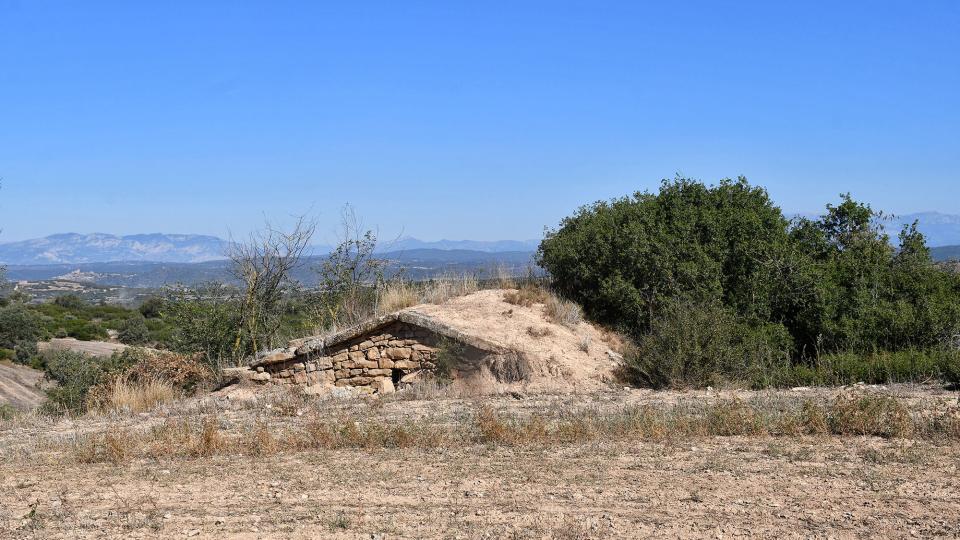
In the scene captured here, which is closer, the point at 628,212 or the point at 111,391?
the point at 111,391

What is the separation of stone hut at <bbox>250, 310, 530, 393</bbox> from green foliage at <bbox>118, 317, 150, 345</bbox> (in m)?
28.5

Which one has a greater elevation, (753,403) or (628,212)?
(628,212)

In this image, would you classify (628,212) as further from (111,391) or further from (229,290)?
(111,391)

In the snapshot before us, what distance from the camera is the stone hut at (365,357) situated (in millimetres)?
13422

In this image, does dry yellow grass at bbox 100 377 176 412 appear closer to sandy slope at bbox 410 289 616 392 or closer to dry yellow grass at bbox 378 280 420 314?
dry yellow grass at bbox 378 280 420 314

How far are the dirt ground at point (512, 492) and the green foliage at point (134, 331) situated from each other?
34.6 meters

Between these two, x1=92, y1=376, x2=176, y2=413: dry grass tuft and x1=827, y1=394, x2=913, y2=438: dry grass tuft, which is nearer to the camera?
x1=827, y1=394, x2=913, y2=438: dry grass tuft

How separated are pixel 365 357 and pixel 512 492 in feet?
25.0

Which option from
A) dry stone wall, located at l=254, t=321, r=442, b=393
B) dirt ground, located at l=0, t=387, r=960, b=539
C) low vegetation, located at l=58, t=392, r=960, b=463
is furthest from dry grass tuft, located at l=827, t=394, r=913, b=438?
dry stone wall, located at l=254, t=321, r=442, b=393

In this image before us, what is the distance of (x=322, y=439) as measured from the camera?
8469 millimetres

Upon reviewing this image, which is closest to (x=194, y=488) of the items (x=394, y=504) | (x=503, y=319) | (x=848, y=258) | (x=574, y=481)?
(x=394, y=504)

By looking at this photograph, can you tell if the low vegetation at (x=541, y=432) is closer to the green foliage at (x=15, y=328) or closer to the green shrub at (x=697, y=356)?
the green shrub at (x=697, y=356)

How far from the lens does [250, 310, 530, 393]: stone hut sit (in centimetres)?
1342

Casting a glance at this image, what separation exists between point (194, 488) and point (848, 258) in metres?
12.9
